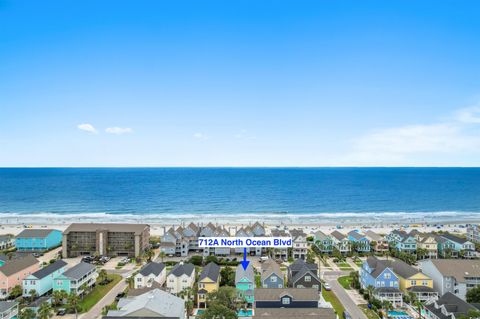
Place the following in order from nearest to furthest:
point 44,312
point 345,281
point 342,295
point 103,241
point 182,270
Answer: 1. point 44,312
2. point 342,295
3. point 182,270
4. point 345,281
5. point 103,241

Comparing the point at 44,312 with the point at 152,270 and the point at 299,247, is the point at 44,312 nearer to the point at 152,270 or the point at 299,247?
the point at 152,270

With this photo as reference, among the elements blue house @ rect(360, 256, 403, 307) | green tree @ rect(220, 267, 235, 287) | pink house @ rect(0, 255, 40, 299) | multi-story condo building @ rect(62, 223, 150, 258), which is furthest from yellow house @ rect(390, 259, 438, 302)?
pink house @ rect(0, 255, 40, 299)

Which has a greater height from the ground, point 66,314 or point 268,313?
point 268,313

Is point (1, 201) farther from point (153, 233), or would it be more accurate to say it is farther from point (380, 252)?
point (380, 252)

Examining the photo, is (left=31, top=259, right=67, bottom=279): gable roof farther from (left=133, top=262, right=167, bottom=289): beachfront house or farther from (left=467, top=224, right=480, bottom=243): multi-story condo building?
(left=467, top=224, right=480, bottom=243): multi-story condo building

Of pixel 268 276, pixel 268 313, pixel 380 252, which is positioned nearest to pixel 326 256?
pixel 380 252

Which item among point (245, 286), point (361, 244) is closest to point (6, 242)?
point (245, 286)
